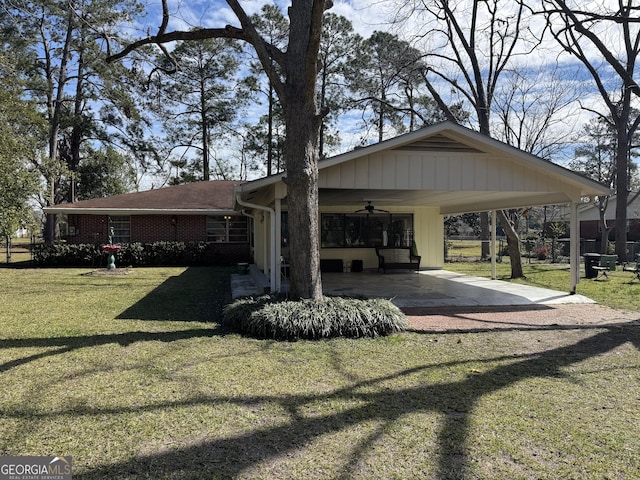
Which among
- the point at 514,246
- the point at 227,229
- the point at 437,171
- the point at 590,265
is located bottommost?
the point at 590,265

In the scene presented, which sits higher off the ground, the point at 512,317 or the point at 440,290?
the point at 440,290

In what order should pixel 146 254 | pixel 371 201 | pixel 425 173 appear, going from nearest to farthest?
pixel 425 173, pixel 371 201, pixel 146 254

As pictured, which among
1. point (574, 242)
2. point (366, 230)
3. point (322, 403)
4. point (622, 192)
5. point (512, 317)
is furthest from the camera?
point (622, 192)

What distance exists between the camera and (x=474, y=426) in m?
3.35

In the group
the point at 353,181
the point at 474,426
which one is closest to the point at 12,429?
the point at 474,426

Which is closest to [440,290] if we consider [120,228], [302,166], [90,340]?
[302,166]

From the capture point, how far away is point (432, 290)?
10.6m

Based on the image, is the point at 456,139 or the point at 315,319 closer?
the point at 315,319

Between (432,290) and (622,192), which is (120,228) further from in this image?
(622,192)

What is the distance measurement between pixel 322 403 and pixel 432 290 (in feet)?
24.2

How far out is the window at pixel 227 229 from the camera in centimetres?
1953

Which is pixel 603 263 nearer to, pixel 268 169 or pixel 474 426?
pixel 474 426

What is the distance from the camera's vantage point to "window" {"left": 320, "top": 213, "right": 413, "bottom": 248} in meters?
15.3

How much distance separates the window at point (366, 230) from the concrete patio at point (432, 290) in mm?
1464
